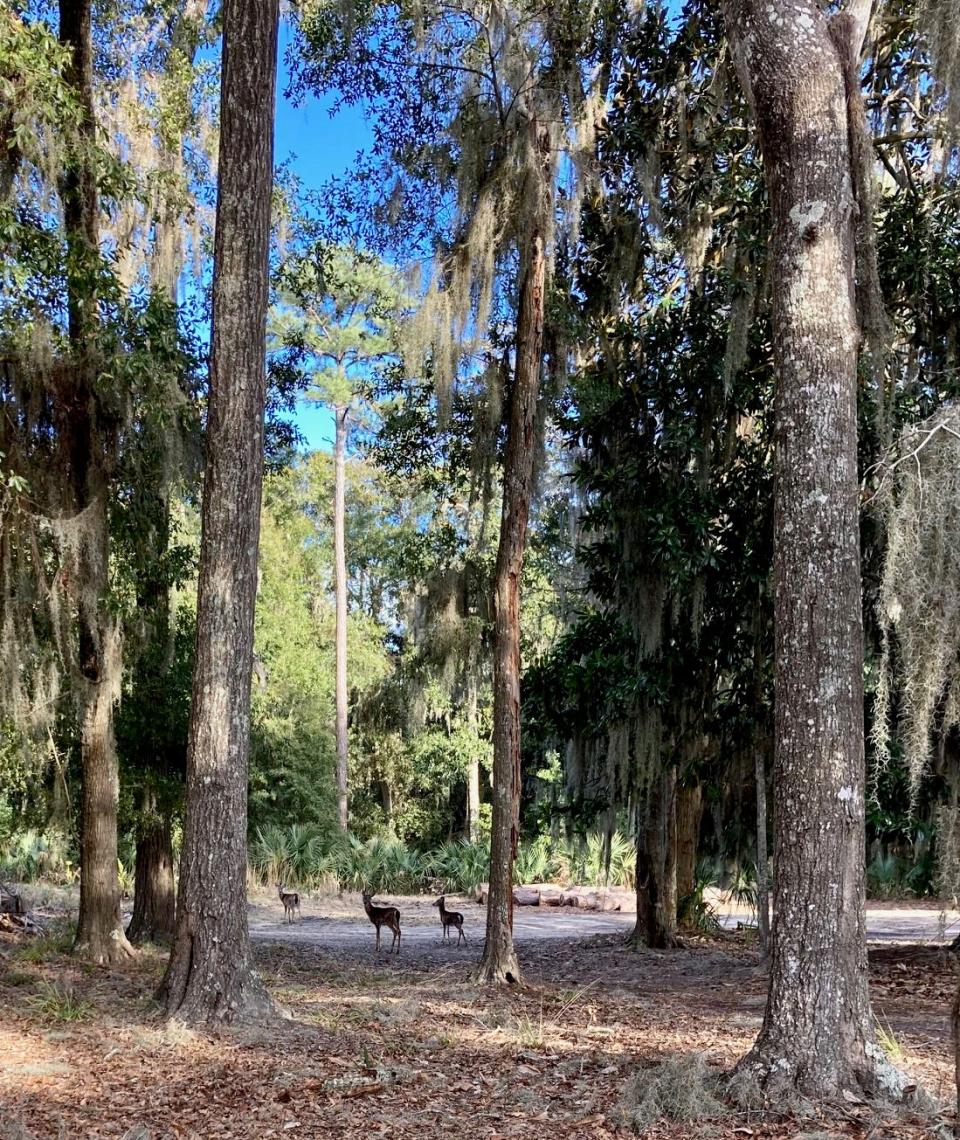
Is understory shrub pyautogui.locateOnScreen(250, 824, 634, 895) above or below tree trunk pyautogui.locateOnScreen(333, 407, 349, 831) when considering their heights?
below

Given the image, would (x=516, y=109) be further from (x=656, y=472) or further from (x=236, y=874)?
(x=236, y=874)

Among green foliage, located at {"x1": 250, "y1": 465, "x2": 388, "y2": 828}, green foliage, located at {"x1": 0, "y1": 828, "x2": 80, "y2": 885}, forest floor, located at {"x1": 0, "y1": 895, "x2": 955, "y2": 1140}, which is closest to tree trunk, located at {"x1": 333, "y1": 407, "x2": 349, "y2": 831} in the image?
green foliage, located at {"x1": 250, "y1": 465, "x2": 388, "y2": 828}

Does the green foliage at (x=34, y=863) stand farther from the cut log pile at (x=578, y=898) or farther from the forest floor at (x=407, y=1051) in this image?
the forest floor at (x=407, y=1051)

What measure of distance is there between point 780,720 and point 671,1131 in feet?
5.69

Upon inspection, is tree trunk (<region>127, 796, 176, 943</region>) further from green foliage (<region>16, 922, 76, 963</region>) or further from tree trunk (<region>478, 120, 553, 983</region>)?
tree trunk (<region>478, 120, 553, 983</region>)

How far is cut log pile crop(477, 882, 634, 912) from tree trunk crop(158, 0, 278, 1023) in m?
12.6

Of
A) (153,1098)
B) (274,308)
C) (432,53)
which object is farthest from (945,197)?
(274,308)

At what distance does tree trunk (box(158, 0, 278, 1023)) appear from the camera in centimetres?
633

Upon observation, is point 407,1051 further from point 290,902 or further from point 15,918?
point 290,902

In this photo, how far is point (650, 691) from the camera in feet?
31.4

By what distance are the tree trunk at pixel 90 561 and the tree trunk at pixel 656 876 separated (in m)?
5.39

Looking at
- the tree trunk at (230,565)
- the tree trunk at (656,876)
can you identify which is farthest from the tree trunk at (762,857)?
the tree trunk at (230,565)

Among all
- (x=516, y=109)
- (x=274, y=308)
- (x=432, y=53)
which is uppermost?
(x=274, y=308)

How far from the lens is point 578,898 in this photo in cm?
1894
